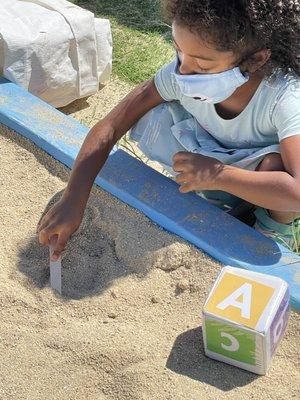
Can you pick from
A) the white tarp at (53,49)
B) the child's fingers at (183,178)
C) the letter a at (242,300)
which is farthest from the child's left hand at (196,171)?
the white tarp at (53,49)

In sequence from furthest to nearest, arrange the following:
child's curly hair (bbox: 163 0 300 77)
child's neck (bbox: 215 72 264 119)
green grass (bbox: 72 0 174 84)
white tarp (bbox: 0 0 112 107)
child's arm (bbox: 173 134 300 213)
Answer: green grass (bbox: 72 0 174 84), white tarp (bbox: 0 0 112 107), child's neck (bbox: 215 72 264 119), child's arm (bbox: 173 134 300 213), child's curly hair (bbox: 163 0 300 77)

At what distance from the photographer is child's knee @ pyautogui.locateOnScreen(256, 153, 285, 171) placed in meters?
2.03

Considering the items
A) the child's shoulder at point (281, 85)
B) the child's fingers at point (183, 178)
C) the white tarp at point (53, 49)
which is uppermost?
the child's shoulder at point (281, 85)

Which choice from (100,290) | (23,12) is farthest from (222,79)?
(23,12)

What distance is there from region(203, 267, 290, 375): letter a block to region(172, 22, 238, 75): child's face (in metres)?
0.50

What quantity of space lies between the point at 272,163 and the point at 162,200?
12.4 inches

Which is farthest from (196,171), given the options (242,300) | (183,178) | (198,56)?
(242,300)

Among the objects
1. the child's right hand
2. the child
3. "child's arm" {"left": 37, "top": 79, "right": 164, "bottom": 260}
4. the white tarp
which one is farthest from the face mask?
the white tarp

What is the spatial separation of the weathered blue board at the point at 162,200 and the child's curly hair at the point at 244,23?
0.42 metres

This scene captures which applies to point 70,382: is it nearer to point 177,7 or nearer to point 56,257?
point 56,257

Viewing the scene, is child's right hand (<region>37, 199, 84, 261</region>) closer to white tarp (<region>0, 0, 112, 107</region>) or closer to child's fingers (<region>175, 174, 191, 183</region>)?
child's fingers (<region>175, 174, 191, 183</region>)

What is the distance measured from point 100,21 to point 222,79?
3.97ft

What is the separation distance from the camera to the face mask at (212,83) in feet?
6.44

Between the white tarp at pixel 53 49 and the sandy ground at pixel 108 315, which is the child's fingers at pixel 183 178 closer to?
the sandy ground at pixel 108 315
